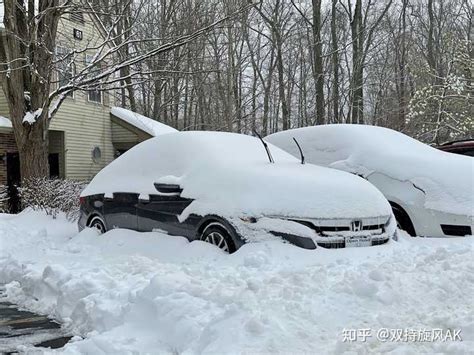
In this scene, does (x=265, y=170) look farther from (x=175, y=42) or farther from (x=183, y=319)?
(x=175, y=42)

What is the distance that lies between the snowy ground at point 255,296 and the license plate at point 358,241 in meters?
0.12

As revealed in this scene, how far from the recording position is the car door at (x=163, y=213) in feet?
18.5

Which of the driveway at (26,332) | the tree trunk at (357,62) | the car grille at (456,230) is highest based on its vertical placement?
the tree trunk at (357,62)

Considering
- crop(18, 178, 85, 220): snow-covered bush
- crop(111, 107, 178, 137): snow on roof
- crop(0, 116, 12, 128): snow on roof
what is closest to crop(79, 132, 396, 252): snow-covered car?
crop(18, 178, 85, 220): snow-covered bush

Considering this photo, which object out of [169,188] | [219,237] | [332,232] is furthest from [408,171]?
[169,188]

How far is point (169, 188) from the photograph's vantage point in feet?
18.8

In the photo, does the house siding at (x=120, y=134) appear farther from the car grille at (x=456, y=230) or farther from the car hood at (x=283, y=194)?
the car grille at (x=456, y=230)

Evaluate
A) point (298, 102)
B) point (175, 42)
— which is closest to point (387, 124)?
point (298, 102)

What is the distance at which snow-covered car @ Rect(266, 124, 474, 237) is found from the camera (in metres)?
6.05

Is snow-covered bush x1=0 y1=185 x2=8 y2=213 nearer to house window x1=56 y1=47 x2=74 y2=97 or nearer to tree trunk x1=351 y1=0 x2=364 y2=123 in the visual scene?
house window x1=56 y1=47 x2=74 y2=97

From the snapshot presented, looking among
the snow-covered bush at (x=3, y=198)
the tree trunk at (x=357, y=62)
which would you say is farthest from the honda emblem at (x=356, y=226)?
the tree trunk at (x=357, y=62)

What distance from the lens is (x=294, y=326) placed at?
3160 millimetres

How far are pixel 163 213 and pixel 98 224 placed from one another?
1.60m

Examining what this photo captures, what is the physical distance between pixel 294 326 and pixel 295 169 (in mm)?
2717
